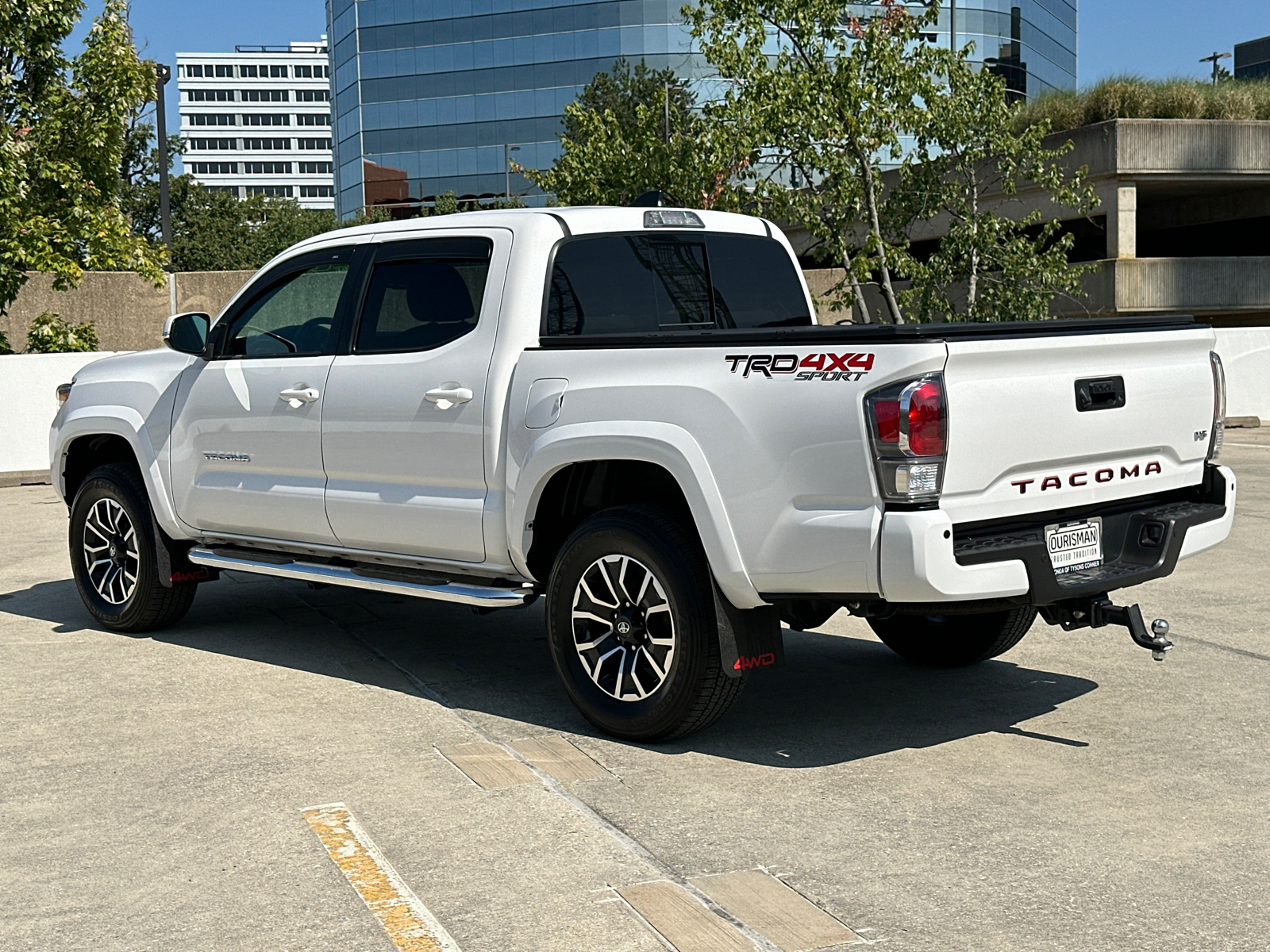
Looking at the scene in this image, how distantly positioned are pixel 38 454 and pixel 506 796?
14.0 m

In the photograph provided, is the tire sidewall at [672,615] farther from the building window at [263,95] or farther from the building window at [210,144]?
the building window at [263,95]

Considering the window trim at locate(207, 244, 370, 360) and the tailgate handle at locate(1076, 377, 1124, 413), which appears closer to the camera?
the tailgate handle at locate(1076, 377, 1124, 413)

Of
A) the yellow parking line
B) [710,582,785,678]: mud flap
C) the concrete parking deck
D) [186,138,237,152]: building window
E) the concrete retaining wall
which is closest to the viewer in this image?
the yellow parking line

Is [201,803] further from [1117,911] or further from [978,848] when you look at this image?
[1117,911]

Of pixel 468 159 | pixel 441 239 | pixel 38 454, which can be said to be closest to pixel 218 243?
pixel 468 159

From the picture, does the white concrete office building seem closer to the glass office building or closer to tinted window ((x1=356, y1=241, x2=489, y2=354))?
the glass office building

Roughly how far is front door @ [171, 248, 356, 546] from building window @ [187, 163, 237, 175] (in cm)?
18717

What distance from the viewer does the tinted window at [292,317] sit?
23.3 feet

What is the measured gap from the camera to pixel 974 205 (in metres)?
21.8

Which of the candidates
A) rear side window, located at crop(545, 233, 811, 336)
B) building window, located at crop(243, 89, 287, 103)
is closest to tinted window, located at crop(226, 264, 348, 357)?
rear side window, located at crop(545, 233, 811, 336)

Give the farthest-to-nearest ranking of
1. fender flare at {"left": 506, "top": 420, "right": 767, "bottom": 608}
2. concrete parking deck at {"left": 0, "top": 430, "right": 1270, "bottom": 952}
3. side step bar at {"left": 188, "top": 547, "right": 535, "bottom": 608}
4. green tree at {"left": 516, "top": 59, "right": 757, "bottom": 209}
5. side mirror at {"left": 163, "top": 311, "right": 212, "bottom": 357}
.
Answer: green tree at {"left": 516, "top": 59, "right": 757, "bottom": 209} < side mirror at {"left": 163, "top": 311, "right": 212, "bottom": 357} < side step bar at {"left": 188, "top": 547, "right": 535, "bottom": 608} < fender flare at {"left": 506, "top": 420, "right": 767, "bottom": 608} < concrete parking deck at {"left": 0, "top": 430, "right": 1270, "bottom": 952}

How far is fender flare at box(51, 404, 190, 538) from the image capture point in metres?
7.71

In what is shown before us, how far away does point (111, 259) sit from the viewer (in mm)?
19719

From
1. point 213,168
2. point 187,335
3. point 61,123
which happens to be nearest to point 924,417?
point 187,335
